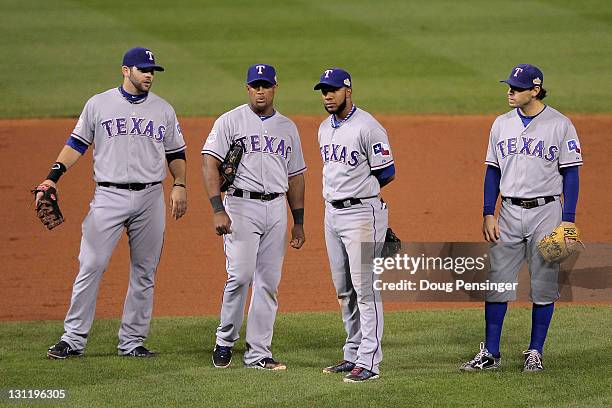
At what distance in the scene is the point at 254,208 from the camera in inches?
304

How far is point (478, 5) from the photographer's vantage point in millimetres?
21641

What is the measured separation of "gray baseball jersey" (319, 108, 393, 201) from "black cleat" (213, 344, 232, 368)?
123 centimetres

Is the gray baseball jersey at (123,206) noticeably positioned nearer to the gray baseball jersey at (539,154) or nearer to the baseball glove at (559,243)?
the gray baseball jersey at (539,154)

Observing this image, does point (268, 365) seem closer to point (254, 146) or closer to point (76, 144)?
point (254, 146)

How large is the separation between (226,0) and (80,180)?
9527mm

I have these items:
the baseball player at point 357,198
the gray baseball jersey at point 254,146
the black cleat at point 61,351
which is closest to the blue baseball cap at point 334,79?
the baseball player at point 357,198

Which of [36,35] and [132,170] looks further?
[36,35]

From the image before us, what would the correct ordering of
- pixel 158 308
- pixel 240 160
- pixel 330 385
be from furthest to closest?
1. pixel 158 308
2. pixel 240 160
3. pixel 330 385

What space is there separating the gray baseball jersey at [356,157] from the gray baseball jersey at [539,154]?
80 cm

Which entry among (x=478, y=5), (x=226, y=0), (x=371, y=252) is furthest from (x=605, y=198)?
(x=226, y=0)

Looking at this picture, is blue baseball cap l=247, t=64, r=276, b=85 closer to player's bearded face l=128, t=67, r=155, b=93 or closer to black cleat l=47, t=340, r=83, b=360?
player's bearded face l=128, t=67, r=155, b=93

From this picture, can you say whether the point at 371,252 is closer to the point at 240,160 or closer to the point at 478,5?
the point at 240,160

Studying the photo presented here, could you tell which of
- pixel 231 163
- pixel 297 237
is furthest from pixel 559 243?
pixel 231 163

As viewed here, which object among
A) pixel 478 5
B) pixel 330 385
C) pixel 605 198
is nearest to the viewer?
pixel 330 385
